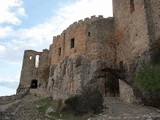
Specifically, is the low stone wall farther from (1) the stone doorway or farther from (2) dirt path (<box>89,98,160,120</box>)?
(1) the stone doorway

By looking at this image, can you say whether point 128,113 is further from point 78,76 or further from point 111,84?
point 78,76

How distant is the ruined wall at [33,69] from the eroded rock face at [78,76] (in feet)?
26.0

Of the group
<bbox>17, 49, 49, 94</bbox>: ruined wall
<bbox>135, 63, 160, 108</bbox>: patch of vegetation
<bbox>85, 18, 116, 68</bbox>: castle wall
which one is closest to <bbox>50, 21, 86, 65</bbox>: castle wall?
<bbox>85, 18, 116, 68</bbox>: castle wall

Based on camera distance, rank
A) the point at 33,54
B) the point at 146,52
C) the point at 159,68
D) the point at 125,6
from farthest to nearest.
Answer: the point at 33,54 < the point at 125,6 < the point at 146,52 < the point at 159,68

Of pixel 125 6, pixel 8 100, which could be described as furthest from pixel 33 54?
pixel 125 6

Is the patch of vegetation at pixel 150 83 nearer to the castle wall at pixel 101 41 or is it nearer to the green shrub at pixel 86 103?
the green shrub at pixel 86 103

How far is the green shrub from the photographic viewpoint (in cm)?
1698

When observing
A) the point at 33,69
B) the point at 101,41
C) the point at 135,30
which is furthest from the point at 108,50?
the point at 33,69

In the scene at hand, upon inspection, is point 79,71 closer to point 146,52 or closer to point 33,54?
point 146,52

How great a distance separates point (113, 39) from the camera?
28891 millimetres

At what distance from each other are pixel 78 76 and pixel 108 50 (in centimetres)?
463

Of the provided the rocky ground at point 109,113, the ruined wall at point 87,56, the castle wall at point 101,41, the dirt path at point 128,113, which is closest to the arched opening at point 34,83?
the ruined wall at point 87,56

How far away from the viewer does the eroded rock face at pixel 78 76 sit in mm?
25719

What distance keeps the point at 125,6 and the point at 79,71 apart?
29.7 ft
